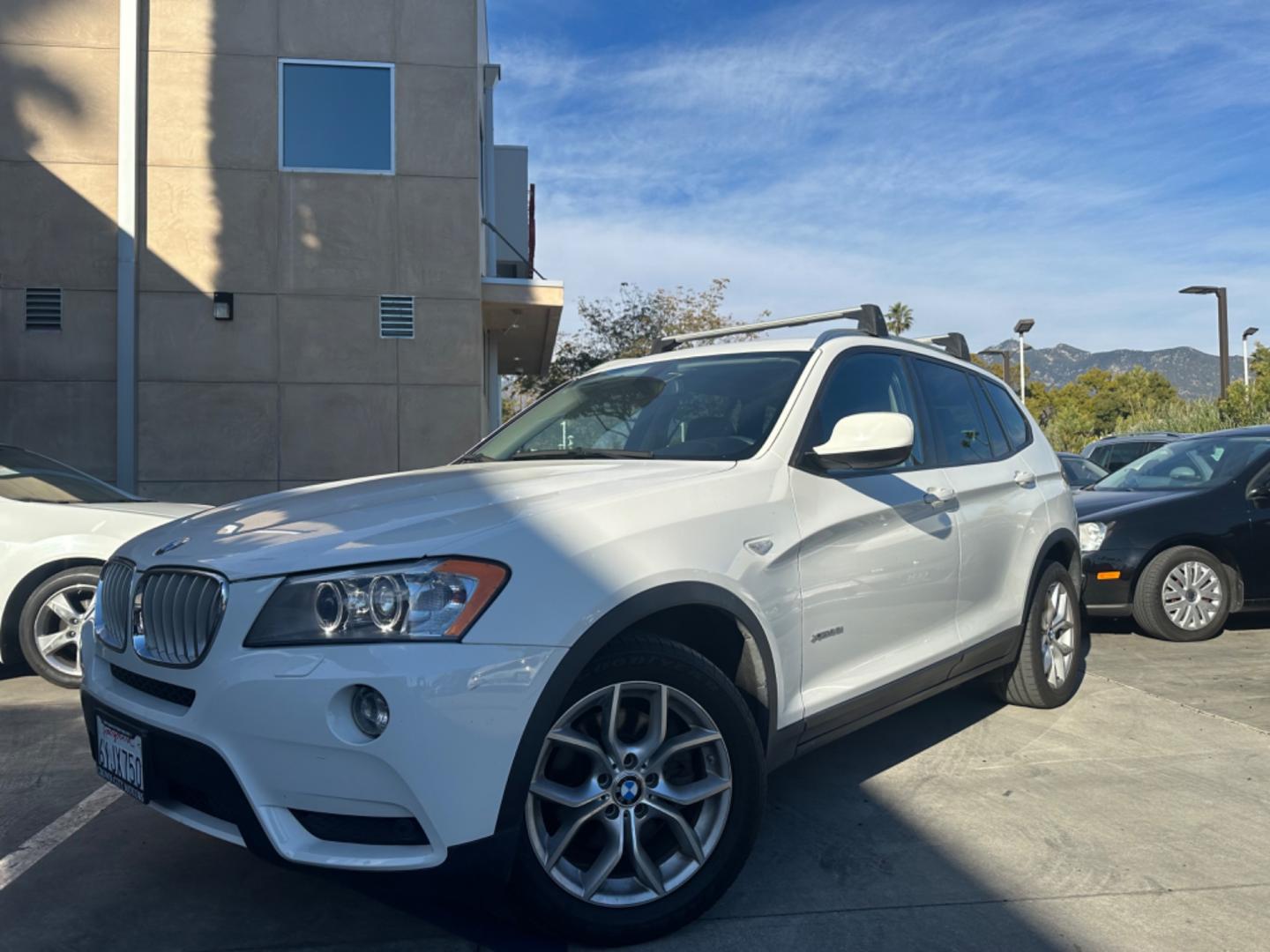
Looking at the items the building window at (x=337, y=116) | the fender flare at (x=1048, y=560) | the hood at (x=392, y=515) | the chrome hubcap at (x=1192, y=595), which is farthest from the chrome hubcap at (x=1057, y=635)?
the building window at (x=337, y=116)

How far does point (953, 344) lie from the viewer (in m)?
5.46

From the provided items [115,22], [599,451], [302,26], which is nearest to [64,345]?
[115,22]

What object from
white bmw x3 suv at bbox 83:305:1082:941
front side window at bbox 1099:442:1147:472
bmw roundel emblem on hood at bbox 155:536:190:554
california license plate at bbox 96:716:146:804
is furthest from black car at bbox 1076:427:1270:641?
front side window at bbox 1099:442:1147:472

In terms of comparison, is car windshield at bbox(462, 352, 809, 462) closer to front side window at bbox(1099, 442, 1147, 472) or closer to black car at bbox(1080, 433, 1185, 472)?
black car at bbox(1080, 433, 1185, 472)

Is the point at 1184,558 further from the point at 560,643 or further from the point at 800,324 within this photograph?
the point at 560,643

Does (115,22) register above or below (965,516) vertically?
above

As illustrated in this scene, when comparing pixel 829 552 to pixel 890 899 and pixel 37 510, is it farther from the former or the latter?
pixel 37 510

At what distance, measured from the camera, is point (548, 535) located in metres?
2.77

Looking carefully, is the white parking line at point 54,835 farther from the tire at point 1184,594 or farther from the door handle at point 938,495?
the tire at point 1184,594

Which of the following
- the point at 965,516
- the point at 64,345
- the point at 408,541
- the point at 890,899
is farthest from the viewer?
the point at 64,345

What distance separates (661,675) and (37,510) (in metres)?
4.65

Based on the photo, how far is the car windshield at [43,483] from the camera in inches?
245

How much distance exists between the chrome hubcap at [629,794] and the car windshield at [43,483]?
15.3ft

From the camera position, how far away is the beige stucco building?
12445 mm
